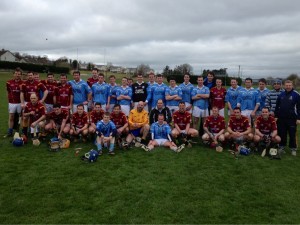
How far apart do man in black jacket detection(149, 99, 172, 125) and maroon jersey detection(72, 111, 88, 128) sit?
5.95 feet

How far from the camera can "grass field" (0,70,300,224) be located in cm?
395

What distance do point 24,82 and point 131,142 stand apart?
11.4ft

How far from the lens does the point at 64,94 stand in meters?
8.17

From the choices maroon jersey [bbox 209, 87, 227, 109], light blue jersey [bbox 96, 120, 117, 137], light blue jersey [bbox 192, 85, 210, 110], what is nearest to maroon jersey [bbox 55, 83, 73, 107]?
light blue jersey [bbox 96, 120, 117, 137]

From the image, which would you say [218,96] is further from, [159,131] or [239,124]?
[159,131]

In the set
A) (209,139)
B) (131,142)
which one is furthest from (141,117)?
(209,139)

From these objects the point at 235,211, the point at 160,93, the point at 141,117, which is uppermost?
the point at 160,93

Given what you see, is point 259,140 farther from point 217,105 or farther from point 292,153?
point 217,105

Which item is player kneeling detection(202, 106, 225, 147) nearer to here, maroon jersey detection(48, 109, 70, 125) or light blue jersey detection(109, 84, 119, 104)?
light blue jersey detection(109, 84, 119, 104)

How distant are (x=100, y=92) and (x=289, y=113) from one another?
5.18 metres

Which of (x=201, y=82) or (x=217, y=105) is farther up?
(x=201, y=82)

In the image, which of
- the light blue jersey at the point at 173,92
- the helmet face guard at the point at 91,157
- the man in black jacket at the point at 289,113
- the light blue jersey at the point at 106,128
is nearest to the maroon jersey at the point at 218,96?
the light blue jersey at the point at 173,92

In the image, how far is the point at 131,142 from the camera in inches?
298

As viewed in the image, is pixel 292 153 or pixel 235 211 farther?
pixel 292 153
